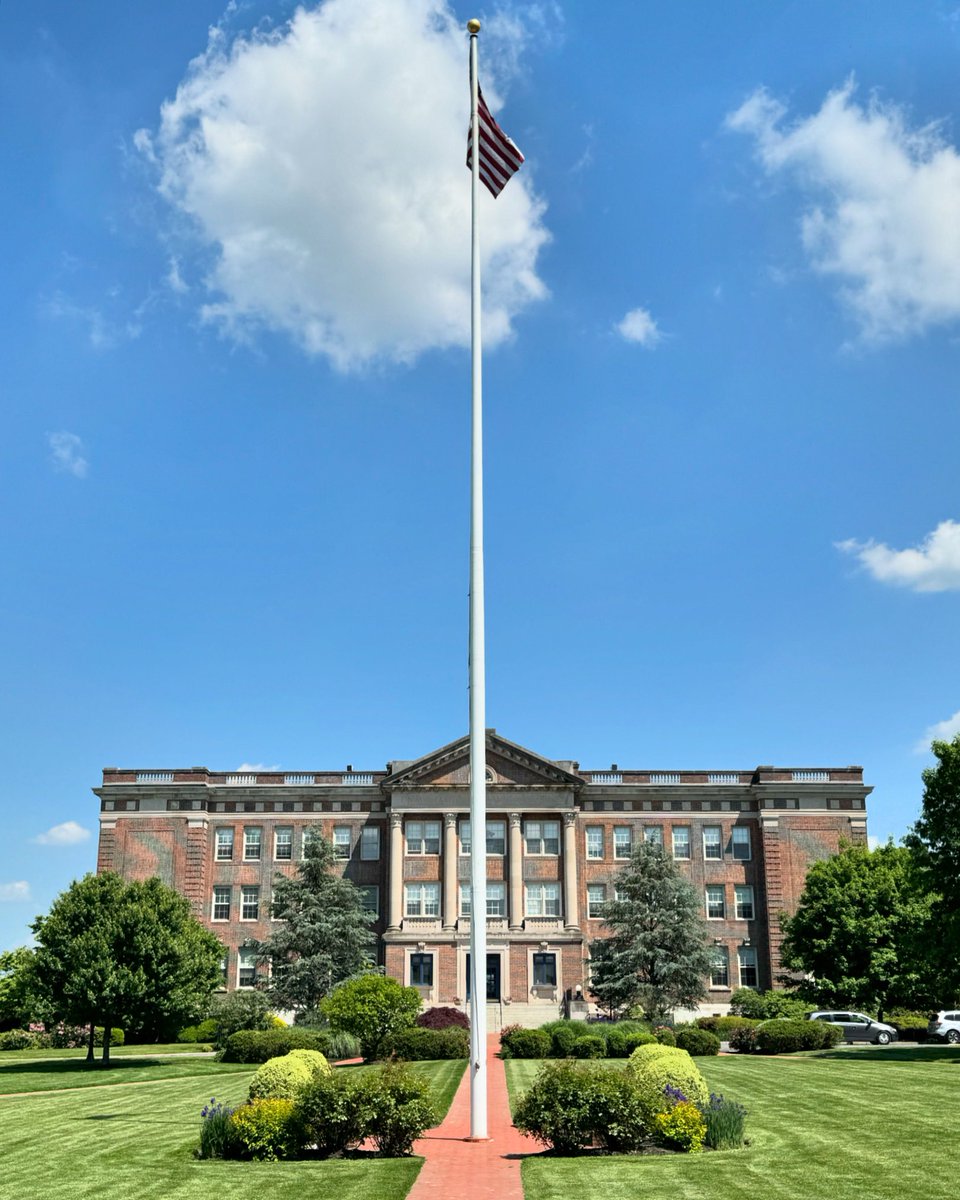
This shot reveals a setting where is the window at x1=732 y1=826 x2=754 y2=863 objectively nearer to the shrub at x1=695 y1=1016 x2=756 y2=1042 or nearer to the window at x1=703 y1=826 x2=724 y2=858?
the window at x1=703 y1=826 x2=724 y2=858

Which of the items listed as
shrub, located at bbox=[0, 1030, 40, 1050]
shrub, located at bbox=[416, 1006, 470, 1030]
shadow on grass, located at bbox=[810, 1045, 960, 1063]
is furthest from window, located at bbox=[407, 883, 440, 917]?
shadow on grass, located at bbox=[810, 1045, 960, 1063]

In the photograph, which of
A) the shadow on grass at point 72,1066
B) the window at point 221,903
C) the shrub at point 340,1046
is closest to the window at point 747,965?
the window at point 221,903

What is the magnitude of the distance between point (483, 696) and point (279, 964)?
37.8 m

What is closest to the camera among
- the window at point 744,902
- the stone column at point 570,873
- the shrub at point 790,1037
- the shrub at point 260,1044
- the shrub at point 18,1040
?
the shrub at point 260,1044

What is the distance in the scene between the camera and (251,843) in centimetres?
6662

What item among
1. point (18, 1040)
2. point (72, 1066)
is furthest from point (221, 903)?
point (72, 1066)

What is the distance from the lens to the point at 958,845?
130 feet

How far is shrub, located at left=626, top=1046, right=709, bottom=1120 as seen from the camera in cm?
1850

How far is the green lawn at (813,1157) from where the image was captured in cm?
1503

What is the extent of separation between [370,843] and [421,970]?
8183mm

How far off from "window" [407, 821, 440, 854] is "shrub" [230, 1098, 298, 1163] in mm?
46133

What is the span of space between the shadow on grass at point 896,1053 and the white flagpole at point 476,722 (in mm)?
22159

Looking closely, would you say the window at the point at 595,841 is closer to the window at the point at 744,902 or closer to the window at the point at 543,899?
the window at the point at 543,899

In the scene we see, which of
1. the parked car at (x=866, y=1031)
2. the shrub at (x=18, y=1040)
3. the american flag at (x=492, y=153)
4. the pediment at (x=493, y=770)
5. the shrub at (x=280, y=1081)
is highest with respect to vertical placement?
the american flag at (x=492, y=153)
